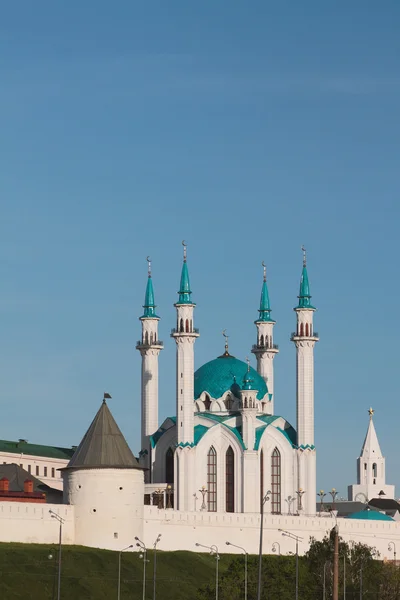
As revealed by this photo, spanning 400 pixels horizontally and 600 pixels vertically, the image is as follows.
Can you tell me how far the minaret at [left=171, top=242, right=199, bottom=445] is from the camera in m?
128

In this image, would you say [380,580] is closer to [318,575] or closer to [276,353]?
[318,575]

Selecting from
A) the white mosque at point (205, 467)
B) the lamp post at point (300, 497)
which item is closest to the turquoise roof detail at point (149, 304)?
the white mosque at point (205, 467)

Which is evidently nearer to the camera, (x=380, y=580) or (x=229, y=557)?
(x=380, y=580)

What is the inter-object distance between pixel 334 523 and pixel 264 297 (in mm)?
22446

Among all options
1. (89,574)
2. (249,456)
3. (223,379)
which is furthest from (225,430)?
(89,574)

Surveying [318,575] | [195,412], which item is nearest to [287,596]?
[318,575]

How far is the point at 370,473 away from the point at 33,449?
43.3 metres

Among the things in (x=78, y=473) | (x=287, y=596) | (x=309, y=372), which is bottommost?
(x=287, y=596)

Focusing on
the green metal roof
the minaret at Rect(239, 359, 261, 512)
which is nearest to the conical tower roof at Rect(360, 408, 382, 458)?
the green metal roof

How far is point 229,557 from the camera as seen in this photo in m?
118

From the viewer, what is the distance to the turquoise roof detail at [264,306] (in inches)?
5561

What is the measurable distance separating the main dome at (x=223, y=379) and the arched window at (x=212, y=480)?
615cm

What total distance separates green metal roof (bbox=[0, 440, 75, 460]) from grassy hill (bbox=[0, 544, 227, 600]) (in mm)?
41006

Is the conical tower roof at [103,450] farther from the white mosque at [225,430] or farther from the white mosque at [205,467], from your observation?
the white mosque at [225,430]
